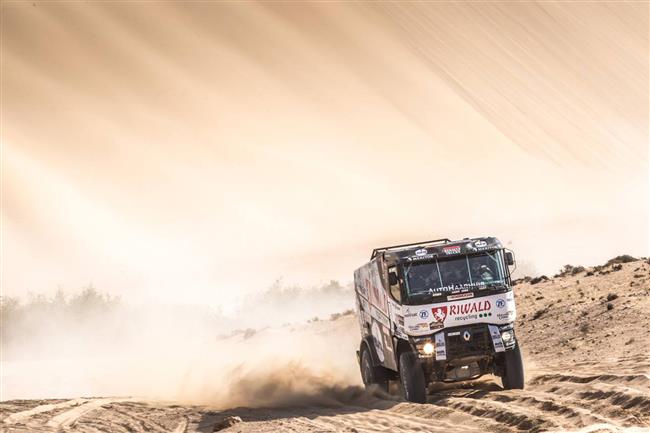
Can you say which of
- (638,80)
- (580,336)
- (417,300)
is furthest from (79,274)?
(638,80)

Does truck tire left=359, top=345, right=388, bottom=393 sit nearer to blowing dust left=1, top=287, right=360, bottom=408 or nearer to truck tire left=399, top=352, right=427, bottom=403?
blowing dust left=1, top=287, right=360, bottom=408

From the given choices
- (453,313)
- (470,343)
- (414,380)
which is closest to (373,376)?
(414,380)

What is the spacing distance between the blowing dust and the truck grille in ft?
12.3

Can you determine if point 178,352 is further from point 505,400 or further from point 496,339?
point 505,400

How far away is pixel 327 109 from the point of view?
58.2 metres

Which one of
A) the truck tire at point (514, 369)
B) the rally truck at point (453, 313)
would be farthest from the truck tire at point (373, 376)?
the truck tire at point (514, 369)

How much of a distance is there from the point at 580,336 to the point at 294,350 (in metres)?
8.02

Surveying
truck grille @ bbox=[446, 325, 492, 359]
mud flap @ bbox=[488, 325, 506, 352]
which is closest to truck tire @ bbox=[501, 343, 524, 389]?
mud flap @ bbox=[488, 325, 506, 352]

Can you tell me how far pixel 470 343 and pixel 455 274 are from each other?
1.13 m

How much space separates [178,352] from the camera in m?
35.6

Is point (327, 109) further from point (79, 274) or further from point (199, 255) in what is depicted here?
point (79, 274)

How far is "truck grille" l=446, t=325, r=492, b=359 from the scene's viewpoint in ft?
54.9

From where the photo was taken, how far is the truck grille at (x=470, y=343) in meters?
16.7

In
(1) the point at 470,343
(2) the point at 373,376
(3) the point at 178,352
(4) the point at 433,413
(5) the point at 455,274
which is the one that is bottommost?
(4) the point at 433,413
